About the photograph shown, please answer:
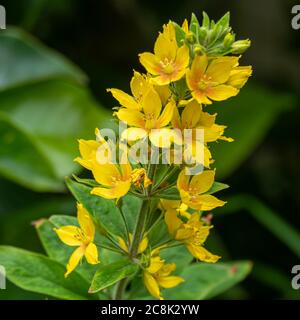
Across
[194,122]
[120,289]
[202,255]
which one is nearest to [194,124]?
[194,122]

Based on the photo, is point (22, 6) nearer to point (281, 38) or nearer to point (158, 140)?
point (281, 38)

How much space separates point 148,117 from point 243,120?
5.37 feet

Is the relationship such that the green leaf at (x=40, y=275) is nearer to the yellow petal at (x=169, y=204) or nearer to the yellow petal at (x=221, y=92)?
the yellow petal at (x=169, y=204)

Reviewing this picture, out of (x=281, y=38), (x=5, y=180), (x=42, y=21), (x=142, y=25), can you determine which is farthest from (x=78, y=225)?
Answer: (x=281, y=38)

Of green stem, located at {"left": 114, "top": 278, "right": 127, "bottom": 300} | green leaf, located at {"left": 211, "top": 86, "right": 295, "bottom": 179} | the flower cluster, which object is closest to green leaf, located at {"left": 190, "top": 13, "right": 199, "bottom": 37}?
the flower cluster

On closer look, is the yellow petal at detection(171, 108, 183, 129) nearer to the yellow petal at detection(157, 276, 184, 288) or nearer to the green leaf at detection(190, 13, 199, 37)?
the green leaf at detection(190, 13, 199, 37)

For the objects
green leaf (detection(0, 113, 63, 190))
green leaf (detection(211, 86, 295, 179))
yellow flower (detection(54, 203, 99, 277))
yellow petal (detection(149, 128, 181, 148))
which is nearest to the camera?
yellow petal (detection(149, 128, 181, 148))

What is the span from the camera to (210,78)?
1000mm

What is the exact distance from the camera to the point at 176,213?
42.8 inches

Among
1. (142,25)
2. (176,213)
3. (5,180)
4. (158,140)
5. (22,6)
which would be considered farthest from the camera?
(142,25)

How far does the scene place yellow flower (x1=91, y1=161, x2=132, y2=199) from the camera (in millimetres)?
1009

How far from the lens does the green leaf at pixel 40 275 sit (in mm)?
1149

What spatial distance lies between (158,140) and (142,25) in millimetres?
2039

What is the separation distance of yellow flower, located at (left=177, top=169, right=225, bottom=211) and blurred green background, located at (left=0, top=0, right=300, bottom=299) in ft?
2.92
